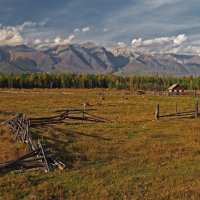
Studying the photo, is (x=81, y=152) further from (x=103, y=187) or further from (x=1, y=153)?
(x=103, y=187)

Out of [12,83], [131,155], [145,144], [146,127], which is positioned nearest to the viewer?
[131,155]

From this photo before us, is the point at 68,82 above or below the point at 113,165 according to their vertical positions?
above

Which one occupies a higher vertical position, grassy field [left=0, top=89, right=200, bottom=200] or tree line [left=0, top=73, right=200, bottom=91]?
tree line [left=0, top=73, right=200, bottom=91]

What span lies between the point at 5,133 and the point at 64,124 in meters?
7.30

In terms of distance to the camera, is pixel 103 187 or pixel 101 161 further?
pixel 101 161

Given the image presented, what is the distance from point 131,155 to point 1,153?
24.4 ft

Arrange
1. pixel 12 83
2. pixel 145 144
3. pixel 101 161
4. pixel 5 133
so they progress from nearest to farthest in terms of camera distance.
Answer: pixel 101 161, pixel 145 144, pixel 5 133, pixel 12 83

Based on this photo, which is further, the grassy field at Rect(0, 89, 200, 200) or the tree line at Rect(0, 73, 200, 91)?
the tree line at Rect(0, 73, 200, 91)

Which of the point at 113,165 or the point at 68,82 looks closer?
the point at 113,165

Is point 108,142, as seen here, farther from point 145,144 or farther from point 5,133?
point 5,133

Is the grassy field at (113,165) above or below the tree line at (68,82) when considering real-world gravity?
below

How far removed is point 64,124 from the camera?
111 feet

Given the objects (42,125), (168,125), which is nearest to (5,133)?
(42,125)

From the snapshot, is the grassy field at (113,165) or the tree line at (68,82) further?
the tree line at (68,82)
